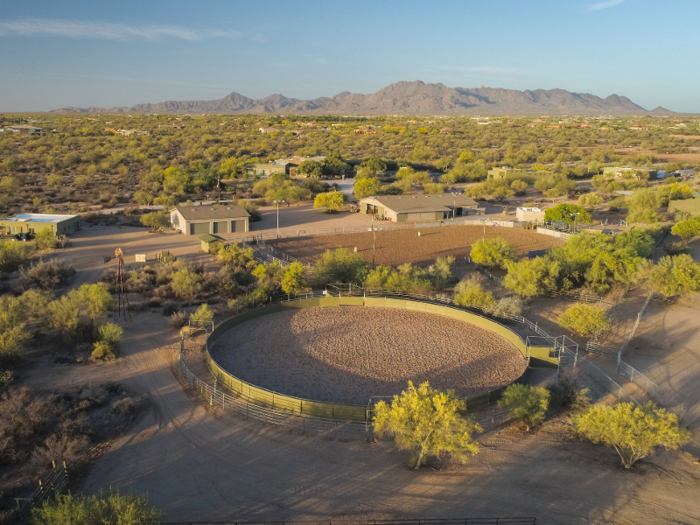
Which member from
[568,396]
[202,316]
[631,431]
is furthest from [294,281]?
[631,431]

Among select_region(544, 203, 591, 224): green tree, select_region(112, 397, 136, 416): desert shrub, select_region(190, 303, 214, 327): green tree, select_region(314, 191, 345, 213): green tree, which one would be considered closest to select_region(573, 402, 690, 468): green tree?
select_region(112, 397, 136, 416): desert shrub

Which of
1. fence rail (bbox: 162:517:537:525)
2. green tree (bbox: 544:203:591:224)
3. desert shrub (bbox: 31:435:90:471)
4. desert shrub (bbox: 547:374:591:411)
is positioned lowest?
fence rail (bbox: 162:517:537:525)

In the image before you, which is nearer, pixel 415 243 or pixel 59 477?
pixel 59 477

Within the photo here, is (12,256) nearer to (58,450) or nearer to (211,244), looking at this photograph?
(211,244)

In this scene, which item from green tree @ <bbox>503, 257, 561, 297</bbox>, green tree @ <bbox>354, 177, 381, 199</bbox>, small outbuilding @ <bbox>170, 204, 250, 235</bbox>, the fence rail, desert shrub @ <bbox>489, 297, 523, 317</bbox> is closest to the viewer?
the fence rail

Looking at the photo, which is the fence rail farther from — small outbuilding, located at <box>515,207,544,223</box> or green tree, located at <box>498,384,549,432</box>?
small outbuilding, located at <box>515,207,544,223</box>

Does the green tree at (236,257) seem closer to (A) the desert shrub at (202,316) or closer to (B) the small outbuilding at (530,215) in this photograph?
(A) the desert shrub at (202,316)

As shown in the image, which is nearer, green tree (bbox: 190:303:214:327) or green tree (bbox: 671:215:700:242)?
green tree (bbox: 190:303:214:327)
